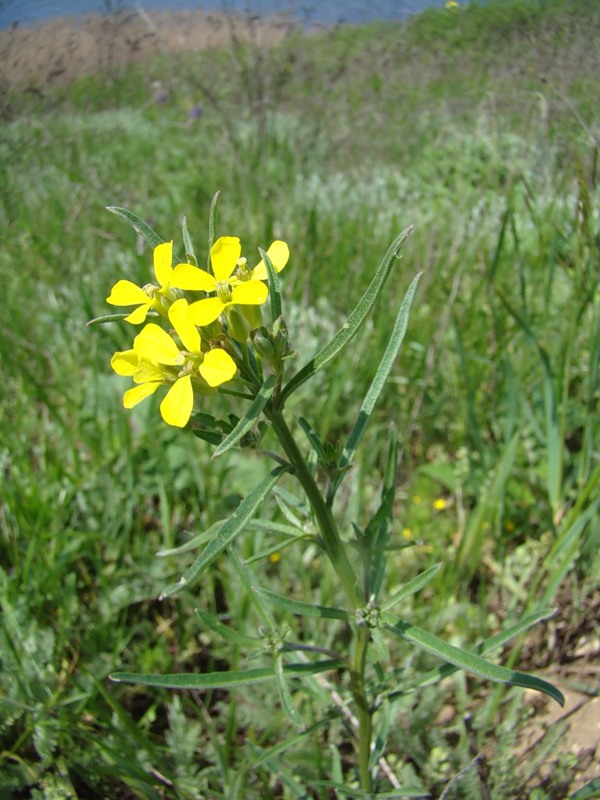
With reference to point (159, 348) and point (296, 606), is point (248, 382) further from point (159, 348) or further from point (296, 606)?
point (296, 606)

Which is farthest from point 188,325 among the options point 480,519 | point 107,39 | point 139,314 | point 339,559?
point 107,39

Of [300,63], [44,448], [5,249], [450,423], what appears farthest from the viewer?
[300,63]

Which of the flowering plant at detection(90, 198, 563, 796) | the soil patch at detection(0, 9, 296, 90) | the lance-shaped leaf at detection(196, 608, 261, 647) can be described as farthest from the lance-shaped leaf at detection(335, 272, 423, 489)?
the soil patch at detection(0, 9, 296, 90)

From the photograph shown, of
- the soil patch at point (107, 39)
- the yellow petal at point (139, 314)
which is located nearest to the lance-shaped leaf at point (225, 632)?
the yellow petal at point (139, 314)

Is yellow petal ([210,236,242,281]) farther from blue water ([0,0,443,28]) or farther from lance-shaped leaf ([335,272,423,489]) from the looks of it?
blue water ([0,0,443,28])

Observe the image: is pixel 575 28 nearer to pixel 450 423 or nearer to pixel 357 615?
pixel 450 423

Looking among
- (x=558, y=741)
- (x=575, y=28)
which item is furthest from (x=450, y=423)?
(x=575, y=28)

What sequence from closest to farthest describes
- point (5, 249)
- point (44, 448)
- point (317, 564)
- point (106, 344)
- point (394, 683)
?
point (394, 683) → point (317, 564) → point (44, 448) → point (106, 344) → point (5, 249)
